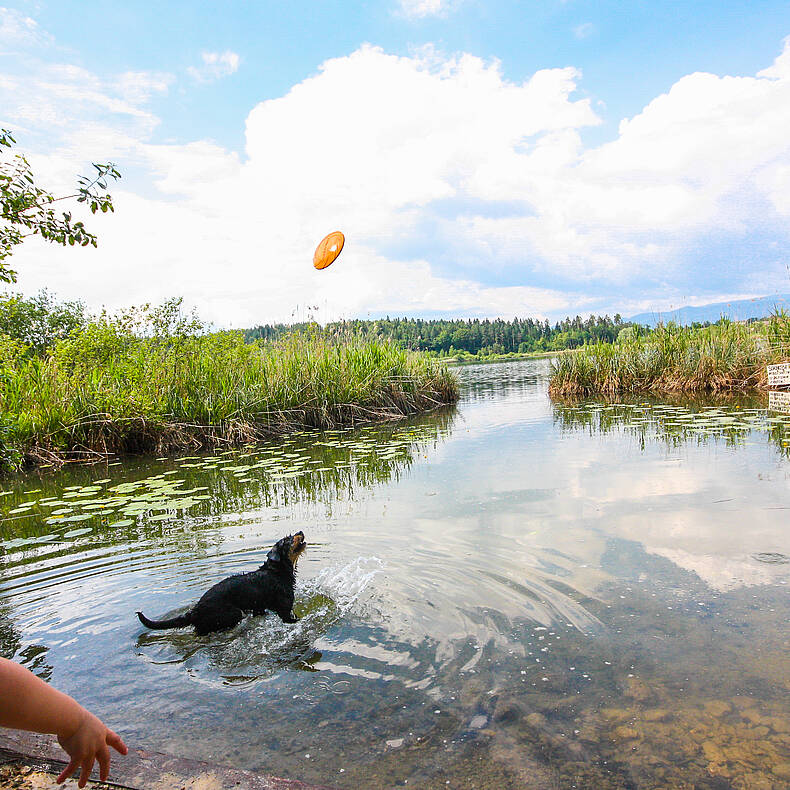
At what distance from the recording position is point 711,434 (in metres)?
9.62

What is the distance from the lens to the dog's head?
4266 millimetres

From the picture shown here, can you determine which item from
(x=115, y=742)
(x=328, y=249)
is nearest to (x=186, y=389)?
(x=328, y=249)

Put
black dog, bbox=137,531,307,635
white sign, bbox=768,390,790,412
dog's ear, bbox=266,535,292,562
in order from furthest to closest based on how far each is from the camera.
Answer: white sign, bbox=768,390,790,412 < dog's ear, bbox=266,535,292,562 < black dog, bbox=137,531,307,635

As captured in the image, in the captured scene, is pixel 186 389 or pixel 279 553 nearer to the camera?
pixel 279 553

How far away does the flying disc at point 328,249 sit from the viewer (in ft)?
36.9

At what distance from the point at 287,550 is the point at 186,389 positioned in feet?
30.6

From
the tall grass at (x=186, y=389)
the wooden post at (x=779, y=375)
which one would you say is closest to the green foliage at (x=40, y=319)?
the tall grass at (x=186, y=389)

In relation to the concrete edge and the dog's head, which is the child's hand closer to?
the concrete edge

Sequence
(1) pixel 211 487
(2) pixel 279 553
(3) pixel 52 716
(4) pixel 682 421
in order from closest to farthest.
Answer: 1. (3) pixel 52 716
2. (2) pixel 279 553
3. (1) pixel 211 487
4. (4) pixel 682 421

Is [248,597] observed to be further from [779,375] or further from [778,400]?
[779,375]

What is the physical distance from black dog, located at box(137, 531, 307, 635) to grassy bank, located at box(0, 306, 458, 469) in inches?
265

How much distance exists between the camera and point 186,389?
12688 millimetres

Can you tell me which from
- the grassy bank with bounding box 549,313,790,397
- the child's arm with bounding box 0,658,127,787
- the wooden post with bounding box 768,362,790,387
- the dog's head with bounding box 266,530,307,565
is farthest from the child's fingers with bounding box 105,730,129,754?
the grassy bank with bounding box 549,313,790,397

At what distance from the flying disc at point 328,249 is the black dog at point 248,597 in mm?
7861
